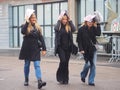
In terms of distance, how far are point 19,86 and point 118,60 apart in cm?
926

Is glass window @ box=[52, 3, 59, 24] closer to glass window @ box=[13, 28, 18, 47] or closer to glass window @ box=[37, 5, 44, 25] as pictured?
glass window @ box=[37, 5, 44, 25]

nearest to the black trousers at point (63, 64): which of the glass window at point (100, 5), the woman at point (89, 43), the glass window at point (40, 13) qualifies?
the woman at point (89, 43)

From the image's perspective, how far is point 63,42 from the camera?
11.6 metres

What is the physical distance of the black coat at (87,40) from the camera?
11570mm

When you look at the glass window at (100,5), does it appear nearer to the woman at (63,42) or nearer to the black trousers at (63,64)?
the woman at (63,42)

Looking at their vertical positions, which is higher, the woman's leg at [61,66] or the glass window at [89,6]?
the glass window at [89,6]

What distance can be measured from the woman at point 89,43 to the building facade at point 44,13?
44.2ft

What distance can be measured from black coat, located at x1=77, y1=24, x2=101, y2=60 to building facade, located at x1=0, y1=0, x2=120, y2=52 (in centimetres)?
1348

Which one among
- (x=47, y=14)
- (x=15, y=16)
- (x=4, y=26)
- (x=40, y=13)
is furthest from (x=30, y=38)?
(x=4, y=26)

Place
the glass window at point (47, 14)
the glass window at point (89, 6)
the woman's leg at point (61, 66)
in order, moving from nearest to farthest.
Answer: the woman's leg at point (61, 66)
the glass window at point (89, 6)
the glass window at point (47, 14)

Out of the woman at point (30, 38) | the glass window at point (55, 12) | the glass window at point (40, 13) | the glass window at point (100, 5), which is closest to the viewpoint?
the woman at point (30, 38)

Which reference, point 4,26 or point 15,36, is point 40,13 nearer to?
point 15,36

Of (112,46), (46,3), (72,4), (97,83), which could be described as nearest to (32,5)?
(46,3)

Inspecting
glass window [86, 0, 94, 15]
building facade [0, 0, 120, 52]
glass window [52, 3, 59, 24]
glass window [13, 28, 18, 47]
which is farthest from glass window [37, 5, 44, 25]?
glass window [86, 0, 94, 15]
